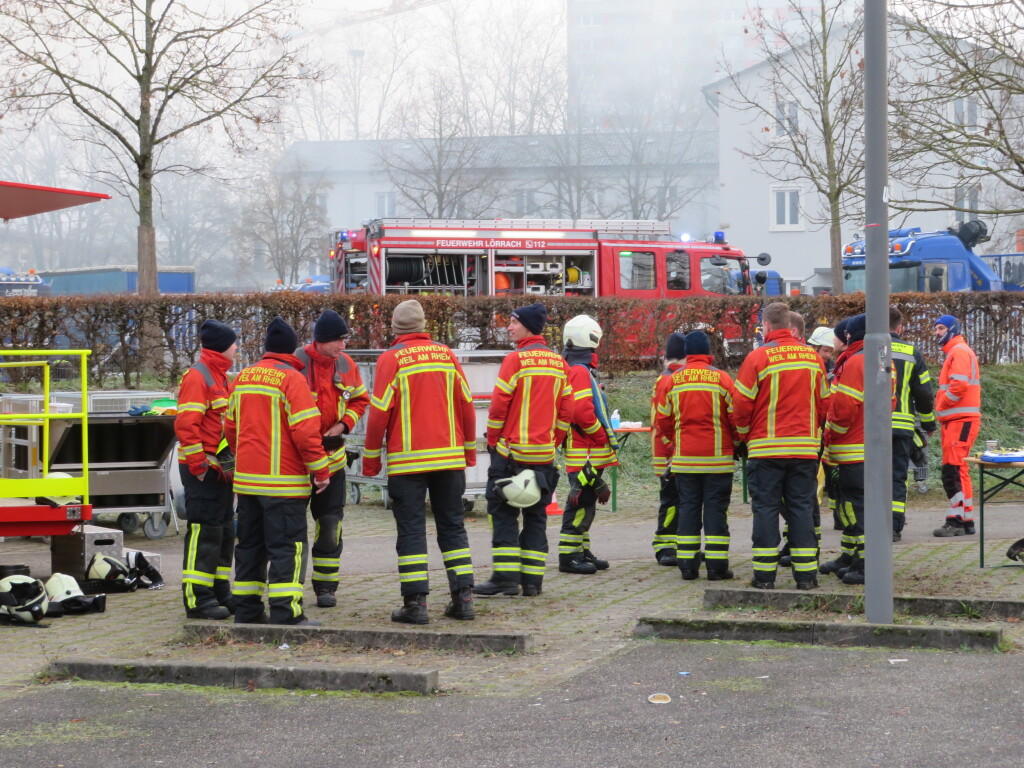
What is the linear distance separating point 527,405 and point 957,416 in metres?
4.60

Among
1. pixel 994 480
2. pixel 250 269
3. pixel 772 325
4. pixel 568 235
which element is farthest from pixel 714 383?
pixel 250 269

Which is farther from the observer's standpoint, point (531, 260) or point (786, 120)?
point (786, 120)

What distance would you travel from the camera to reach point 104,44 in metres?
20.5

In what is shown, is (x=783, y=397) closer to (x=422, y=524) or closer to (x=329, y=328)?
(x=422, y=524)

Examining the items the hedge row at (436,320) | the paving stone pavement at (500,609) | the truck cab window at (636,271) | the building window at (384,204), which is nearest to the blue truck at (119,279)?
the truck cab window at (636,271)

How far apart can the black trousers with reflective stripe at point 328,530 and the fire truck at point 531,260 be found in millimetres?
13442

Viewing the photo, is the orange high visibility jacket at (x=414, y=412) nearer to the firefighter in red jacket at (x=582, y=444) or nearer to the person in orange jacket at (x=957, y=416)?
the firefighter in red jacket at (x=582, y=444)

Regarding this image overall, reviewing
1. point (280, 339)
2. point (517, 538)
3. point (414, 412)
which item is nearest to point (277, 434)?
point (280, 339)

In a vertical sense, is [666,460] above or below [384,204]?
below

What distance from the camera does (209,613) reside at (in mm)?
7961

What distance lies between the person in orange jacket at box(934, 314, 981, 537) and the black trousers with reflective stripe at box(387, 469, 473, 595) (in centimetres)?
503

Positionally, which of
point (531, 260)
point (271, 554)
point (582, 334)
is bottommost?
point (271, 554)

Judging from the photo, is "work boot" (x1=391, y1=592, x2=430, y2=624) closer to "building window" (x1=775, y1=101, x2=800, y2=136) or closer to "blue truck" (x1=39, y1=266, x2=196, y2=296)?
"building window" (x1=775, y1=101, x2=800, y2=136)

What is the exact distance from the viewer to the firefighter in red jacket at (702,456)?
8.82 m
